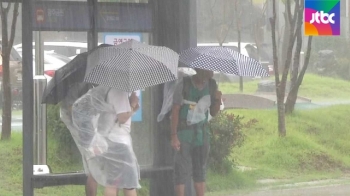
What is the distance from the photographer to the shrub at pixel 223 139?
31.9ft

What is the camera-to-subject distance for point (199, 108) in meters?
7.90

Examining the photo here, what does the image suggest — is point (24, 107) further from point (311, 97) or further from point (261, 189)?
point (311, 97)

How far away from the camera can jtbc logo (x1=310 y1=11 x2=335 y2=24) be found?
10.9 m

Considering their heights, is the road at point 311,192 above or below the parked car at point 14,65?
below

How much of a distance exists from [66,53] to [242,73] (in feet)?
6.96

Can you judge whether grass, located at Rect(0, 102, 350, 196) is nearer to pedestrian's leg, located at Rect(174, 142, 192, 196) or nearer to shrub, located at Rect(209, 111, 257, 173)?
shrub, located at Rect(209, 111, 257, 173)

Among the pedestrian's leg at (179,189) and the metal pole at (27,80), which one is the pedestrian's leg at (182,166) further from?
the metal pole at (27,80)

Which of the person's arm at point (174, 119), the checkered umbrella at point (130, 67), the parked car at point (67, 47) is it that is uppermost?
the parked car at point (67, 47)

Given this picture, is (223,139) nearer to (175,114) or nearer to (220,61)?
(175,114)

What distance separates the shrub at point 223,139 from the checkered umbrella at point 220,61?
72.5 inches

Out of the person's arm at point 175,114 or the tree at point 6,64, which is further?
the tree at point 6,64

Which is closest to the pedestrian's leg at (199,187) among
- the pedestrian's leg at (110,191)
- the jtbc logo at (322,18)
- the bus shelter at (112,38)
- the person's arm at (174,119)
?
the bus shelter at (112,38)

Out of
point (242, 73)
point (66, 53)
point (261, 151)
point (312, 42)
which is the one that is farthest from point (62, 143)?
point (312, 42)

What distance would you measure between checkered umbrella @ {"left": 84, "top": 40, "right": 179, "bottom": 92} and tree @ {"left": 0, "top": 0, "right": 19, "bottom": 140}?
2.26 meters
